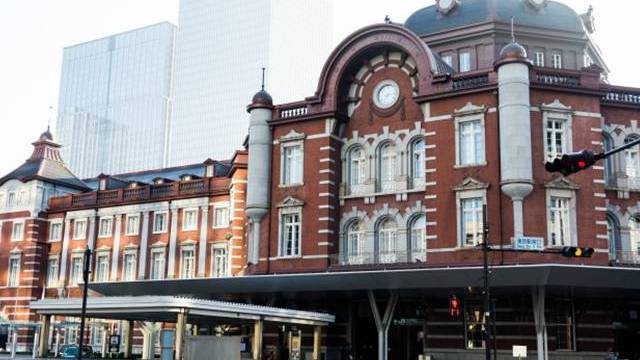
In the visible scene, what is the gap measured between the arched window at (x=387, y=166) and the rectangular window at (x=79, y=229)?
27.0 meters

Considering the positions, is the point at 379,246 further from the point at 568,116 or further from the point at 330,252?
the point at 568,116

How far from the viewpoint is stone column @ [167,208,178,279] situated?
52594 mm

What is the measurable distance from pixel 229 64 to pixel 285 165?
325ft

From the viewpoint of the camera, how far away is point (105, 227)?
56906 mm

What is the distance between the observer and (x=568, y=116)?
118 ft

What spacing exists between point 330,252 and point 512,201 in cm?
974

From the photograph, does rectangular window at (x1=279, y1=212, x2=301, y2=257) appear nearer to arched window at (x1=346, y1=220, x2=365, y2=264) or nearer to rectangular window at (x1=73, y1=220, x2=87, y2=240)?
arched window at (x1=346, y1=220, x2=365, y2=264)

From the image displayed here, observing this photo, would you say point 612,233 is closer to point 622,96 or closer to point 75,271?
point 622,96

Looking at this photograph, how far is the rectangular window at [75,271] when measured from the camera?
56906 millimetres

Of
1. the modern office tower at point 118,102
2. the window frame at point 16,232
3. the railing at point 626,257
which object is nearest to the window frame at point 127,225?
the window frame at point 16,232

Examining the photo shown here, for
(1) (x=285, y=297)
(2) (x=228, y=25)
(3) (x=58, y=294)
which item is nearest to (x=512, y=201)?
(1) (x=285, y=297)

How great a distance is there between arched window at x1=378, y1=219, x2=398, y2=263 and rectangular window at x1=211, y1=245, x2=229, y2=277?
550 inches

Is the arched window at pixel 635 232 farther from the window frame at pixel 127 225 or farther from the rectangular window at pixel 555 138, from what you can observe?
the window frame at pixel 127 225

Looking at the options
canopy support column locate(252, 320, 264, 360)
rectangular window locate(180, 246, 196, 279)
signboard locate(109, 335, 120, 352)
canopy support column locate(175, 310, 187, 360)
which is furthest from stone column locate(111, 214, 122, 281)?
canopy support column locate(175, 310, 187, 360)
